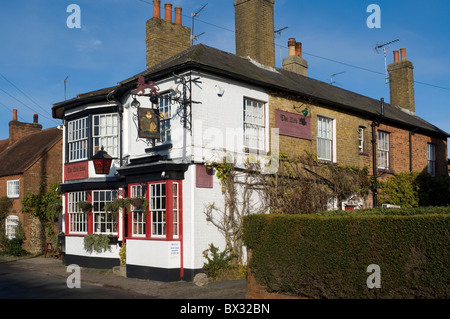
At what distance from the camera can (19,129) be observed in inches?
1228

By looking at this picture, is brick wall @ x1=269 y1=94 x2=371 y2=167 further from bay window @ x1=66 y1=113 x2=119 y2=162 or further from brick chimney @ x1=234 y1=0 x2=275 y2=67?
bay window @ x1=66 y1=113 x2=119 y2=162

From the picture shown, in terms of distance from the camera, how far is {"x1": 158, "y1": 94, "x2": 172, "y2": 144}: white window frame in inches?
591

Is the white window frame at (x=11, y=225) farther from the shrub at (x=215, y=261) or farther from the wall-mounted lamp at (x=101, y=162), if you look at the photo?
the shrub at (x=215, y=261)

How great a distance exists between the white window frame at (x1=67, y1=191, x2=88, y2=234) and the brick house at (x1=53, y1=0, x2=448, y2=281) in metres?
0.04

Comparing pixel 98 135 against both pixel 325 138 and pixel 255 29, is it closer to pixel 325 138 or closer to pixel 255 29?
pixel 255 29

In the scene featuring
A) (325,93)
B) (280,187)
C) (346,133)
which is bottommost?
(280,187)

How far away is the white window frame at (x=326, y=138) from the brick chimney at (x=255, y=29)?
317 cm

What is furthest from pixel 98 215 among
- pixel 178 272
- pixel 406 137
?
pixel 406 137

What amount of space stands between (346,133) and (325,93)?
1.96 m

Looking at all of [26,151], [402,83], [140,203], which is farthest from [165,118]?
[402,83]

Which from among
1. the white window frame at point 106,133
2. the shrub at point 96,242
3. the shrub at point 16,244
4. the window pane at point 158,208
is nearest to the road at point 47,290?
the shrub at point 96,242

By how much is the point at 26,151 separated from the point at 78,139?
1031 cm

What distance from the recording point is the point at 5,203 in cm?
2520
